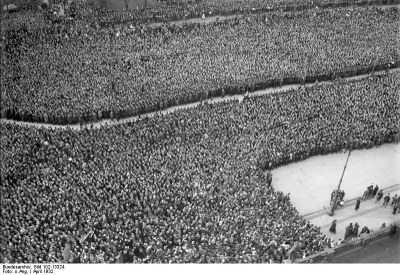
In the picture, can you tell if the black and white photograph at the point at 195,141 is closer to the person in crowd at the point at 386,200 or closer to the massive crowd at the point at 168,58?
the massive crowd at the point at 168,58

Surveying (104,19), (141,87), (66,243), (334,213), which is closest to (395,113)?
(334,213)

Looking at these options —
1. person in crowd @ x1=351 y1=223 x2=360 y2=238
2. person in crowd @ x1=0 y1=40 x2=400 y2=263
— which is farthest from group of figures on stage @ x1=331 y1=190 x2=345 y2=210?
person in crowd @ x1=0 y1=40 x2=400 y2=263

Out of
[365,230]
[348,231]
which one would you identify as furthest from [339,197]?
[348,231]

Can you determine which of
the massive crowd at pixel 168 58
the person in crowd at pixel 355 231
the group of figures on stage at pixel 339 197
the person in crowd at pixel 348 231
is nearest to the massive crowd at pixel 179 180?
the person in crowd at pixel 348 231

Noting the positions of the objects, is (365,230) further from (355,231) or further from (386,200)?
(386,200)

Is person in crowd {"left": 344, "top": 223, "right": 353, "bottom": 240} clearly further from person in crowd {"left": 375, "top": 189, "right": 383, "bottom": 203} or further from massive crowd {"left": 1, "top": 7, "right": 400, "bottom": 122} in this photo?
massive crowd {"left": 1, "top": 7, "right": 400, "bottom": 122}

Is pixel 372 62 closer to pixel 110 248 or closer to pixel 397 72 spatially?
pixel 397 72
